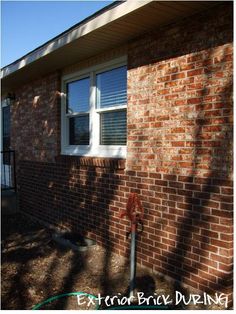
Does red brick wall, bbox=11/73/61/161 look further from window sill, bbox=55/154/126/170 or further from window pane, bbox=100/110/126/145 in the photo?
window pane, bbox=100/110/126/145

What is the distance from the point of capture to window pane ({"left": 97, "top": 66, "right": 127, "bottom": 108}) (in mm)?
5395

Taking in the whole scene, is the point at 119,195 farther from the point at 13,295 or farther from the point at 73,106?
the point at 73,106

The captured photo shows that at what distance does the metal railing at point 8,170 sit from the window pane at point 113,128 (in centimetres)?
388

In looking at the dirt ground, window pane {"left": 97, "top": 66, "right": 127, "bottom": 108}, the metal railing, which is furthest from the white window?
the metal railing

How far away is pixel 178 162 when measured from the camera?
4.16m

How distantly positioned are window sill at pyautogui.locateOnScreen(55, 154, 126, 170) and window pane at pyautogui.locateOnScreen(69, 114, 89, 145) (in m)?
0.36

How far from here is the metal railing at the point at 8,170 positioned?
898cm

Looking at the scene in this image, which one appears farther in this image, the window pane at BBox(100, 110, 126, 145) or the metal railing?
the metal railing

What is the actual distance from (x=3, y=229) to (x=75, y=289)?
11.3 ft

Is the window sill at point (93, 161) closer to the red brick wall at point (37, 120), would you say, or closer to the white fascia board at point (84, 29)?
the red brick wall at point (37, 120)

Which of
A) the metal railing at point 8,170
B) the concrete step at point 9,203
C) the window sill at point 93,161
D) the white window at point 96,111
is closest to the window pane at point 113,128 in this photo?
the white window at point 96,111

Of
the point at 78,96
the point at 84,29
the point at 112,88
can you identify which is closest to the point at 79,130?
the point at 78,96

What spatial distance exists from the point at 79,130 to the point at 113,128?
1.20 meters

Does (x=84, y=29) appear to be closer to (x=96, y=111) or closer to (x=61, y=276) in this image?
(x=96, y=111)
